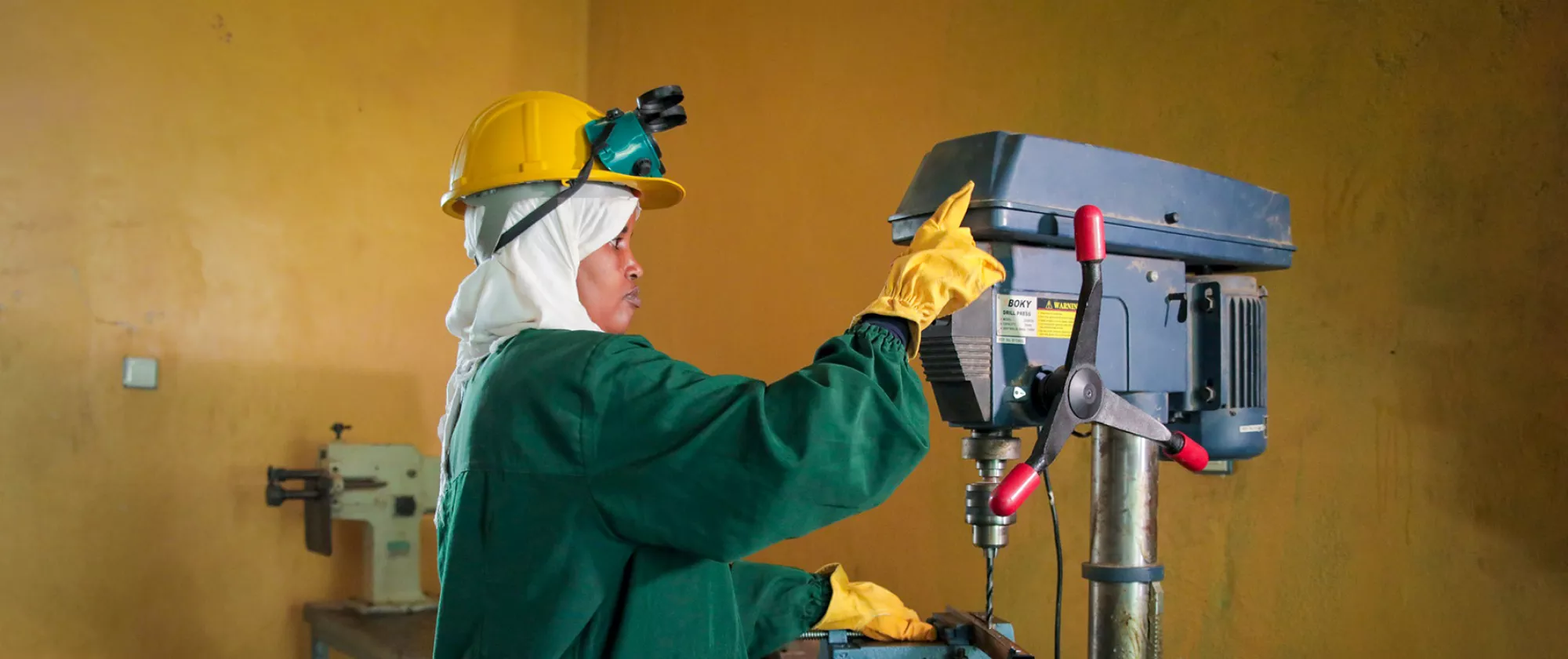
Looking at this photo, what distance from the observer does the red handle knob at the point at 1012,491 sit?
Result: 35.9 inches

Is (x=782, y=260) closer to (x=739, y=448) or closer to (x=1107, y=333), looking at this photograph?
(x=1107, y=333)

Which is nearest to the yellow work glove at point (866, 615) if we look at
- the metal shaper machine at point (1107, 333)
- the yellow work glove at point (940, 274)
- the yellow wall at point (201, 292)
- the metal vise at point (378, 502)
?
the metal shaper machine at point (1107, 333)

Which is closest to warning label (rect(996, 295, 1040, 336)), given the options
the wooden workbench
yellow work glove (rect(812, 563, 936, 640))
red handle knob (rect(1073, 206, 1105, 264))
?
red handle knob (rect(1073, 206, 1105, 264))

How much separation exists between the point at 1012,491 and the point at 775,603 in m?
0.73

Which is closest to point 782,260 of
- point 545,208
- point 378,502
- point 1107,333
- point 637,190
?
point 378,502

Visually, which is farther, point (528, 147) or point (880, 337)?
point (528, 147)

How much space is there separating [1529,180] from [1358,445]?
17.2 inches

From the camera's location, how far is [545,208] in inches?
47.8

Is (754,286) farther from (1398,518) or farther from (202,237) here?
(1398,518)

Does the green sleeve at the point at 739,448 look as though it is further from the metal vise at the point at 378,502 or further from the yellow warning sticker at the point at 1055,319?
the metal vise at the point at 378,502

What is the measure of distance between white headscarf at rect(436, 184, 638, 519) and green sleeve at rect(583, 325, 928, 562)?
216 millimetres

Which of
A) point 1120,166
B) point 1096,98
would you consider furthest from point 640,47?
point 1120,166

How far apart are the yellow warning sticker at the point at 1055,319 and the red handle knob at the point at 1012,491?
213mm

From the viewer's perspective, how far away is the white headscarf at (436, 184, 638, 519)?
1.17m
